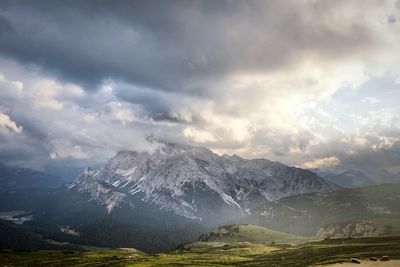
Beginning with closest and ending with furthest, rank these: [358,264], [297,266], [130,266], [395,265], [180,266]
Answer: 1. [395,265]
2. [358,264]
3. [297,266]
4. [180,266]
5. [130,266]

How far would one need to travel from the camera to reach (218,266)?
6737 inches

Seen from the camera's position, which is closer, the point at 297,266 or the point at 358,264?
the point at 358,264

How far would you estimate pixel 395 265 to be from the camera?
286 ft

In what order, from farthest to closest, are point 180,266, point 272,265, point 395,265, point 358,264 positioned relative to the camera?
1. point 180,266
2. point 272,265
3. point 358,264
4. point 395,265

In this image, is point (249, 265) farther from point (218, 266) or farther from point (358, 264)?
point (358, 264)

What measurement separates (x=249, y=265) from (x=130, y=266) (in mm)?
65040

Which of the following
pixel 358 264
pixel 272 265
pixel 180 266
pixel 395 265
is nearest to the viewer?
pixel 395 265

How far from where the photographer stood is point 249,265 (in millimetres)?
170250

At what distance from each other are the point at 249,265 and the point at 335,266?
3095 inches

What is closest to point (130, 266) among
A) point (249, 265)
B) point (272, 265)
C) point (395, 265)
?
point (249, 265)

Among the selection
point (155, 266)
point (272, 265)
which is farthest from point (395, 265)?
point (155, 266)

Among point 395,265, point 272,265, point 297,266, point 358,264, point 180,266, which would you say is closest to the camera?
point 395,265

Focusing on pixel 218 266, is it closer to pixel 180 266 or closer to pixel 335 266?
pixel 180 266

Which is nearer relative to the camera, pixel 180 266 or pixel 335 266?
pixel 335 266
